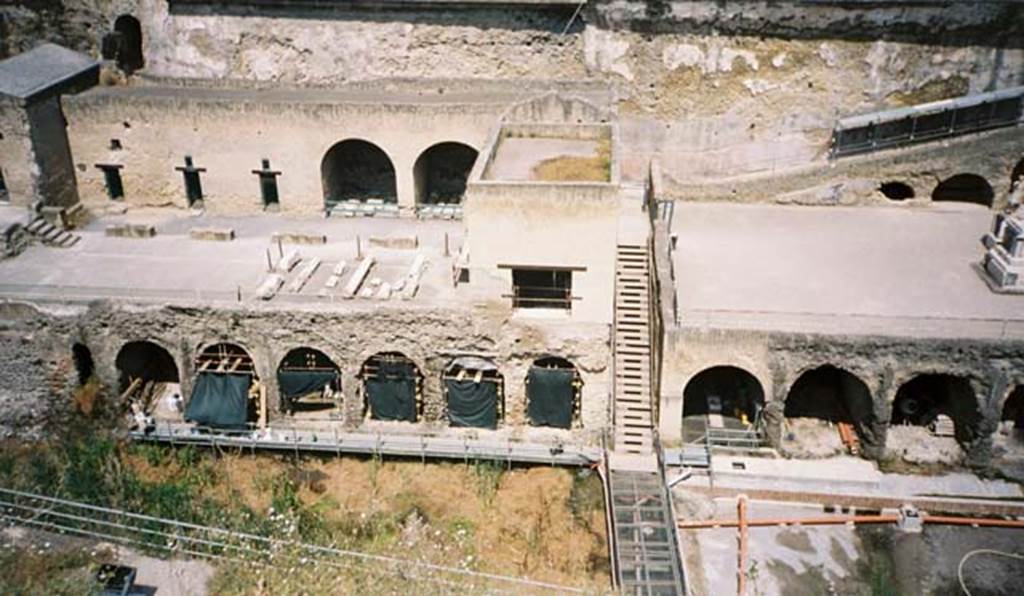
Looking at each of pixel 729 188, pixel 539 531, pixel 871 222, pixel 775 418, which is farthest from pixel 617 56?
pixel 539 531

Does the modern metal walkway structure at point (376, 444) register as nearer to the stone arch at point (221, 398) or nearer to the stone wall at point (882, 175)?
the stone arch at point (221, 398)

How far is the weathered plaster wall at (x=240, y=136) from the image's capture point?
35.1 meters

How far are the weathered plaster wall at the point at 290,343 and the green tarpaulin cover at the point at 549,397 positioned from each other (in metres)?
0.30

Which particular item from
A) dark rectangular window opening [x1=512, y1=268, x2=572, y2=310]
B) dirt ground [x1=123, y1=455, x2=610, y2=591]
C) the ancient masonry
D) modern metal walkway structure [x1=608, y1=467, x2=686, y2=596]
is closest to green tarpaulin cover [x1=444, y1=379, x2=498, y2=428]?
the ancient masonry

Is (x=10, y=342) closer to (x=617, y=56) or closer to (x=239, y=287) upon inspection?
(x=239, y=287)

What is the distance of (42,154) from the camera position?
3469 cm

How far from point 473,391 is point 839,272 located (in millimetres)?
11921

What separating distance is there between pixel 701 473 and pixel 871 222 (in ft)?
41.9

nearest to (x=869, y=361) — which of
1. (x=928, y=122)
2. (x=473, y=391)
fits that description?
(x=473, y=391)

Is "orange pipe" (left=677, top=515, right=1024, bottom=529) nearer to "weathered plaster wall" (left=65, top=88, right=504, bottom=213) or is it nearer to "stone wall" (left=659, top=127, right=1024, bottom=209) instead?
"stone wall" (left=659, top=127, right=1024, bottom=209)

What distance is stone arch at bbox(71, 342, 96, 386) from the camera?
29906 mm

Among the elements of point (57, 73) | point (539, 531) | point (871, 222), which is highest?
point (57, 73)

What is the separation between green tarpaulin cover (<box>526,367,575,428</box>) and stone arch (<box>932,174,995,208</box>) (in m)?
16.9

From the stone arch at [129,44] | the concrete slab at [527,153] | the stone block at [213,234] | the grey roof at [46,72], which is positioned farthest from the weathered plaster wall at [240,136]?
the stone arch at [129,44]
